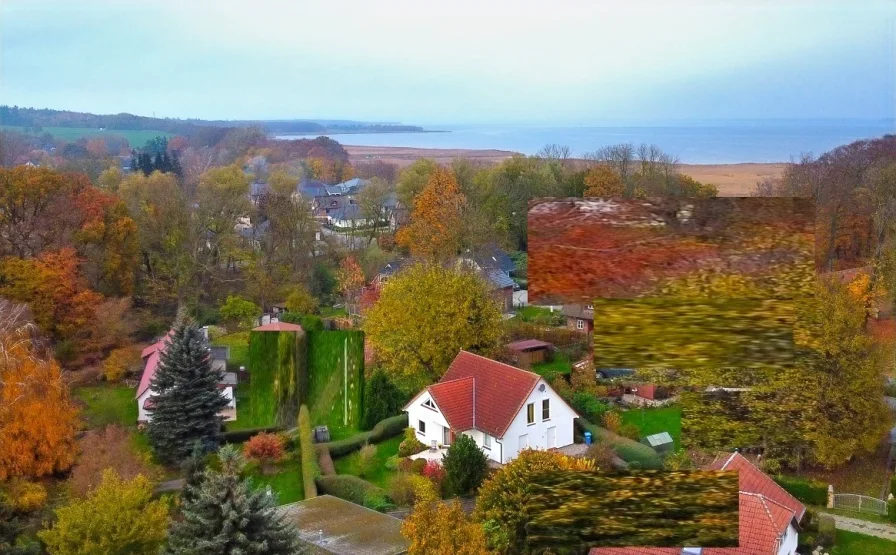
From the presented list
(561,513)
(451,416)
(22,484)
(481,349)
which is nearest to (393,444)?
(451,416)

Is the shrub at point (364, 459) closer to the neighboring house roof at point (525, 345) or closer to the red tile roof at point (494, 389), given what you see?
the red tile roof at point (494, 389)

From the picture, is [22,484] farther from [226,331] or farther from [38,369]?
[226,331]

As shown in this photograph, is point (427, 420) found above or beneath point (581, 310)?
beneath

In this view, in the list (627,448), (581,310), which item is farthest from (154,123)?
(581,310)

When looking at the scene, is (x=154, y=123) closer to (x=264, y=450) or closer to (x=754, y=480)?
(x=264, y=450)

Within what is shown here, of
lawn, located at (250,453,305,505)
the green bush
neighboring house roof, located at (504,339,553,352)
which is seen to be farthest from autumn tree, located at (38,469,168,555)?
neighboring house roof, located at (504,339,553,352)

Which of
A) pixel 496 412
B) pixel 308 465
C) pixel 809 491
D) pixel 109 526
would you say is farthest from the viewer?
pixel 496 412

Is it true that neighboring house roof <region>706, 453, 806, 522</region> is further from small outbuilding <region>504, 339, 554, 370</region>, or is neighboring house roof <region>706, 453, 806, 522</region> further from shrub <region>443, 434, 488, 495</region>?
small outbuilding <region>504, 339, 554, 370</region>

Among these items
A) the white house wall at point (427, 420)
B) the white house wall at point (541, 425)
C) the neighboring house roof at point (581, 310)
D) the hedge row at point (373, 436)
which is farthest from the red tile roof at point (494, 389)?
the neighboring house roof at point (581, 310)
